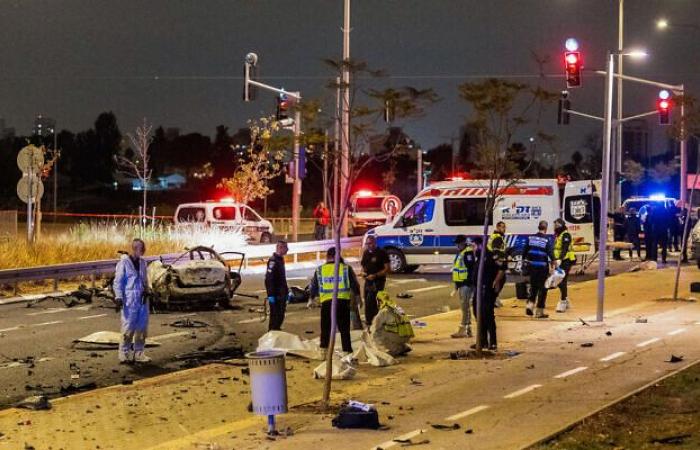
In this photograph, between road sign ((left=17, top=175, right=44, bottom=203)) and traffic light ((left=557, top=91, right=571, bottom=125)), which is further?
traffic light ((left=557, top=91, right=571, bottom=125))

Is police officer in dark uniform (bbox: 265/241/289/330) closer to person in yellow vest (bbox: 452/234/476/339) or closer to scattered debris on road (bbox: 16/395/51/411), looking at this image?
person in yellow vest (bbox: 452/234/476/339)

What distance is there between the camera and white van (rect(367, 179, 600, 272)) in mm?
27234

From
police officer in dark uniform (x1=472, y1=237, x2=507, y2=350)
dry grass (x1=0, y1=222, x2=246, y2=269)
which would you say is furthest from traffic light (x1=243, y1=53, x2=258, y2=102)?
police officer in dark uniform (x1=472, y1=237, x2=507, y2=350)

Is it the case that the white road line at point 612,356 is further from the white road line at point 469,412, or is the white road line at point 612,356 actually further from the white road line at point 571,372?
the white road line at point 469,412

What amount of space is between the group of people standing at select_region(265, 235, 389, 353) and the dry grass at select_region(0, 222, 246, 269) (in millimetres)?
10665

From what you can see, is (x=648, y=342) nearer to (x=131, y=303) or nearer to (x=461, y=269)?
(x=461, y=269)

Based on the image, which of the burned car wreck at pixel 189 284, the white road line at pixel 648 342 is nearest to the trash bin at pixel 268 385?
the white road line at pixel 648 342

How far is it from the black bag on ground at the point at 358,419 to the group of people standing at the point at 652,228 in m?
19.3

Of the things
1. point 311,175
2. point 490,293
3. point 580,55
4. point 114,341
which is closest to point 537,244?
point 490,293

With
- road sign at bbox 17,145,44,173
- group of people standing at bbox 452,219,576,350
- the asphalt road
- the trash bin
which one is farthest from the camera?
road sign at bbox 17,145,44,173

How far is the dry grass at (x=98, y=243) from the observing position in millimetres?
24641

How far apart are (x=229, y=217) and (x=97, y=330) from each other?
20.5 m

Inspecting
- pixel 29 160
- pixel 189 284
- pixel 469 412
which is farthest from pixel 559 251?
pixel 29 160

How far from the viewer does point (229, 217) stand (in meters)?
37.1
